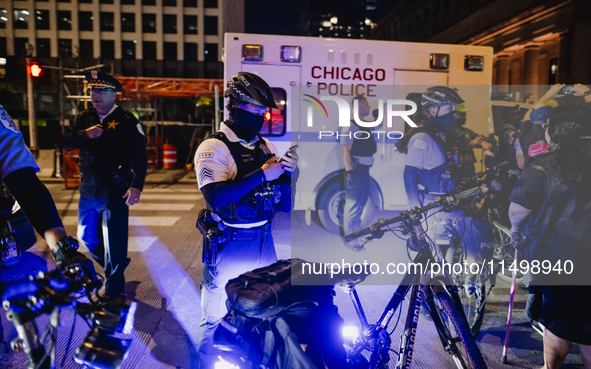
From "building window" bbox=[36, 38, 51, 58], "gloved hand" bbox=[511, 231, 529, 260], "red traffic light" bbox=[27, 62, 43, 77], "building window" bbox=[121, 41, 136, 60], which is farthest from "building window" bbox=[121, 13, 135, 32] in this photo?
"gloved hand" bbox=[511, 231, 529, 260]

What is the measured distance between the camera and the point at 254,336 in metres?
1.82

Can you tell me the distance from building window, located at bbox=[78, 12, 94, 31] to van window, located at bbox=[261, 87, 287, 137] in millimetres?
62659

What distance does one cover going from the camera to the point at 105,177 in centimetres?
378

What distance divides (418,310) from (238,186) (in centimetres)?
134

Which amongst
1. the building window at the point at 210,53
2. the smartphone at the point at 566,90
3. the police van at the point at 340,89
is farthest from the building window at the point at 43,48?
the smartphone at the point at 566,90

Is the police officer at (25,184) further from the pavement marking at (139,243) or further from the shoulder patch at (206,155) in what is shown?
the pavement marking at (139,243)

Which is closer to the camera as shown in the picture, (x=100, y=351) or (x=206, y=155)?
(x=100, y=351)

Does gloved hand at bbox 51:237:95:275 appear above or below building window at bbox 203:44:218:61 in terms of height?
below

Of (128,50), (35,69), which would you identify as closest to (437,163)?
(35,69)

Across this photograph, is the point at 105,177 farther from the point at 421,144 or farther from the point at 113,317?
the point at 421,144

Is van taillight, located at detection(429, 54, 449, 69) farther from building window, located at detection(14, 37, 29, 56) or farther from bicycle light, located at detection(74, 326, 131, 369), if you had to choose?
building window, located at detection(14, 37, 29, 56)

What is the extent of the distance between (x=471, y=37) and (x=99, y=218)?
99.6 feet

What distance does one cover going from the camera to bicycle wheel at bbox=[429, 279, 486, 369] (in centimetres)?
226

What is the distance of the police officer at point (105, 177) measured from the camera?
12.4ft
